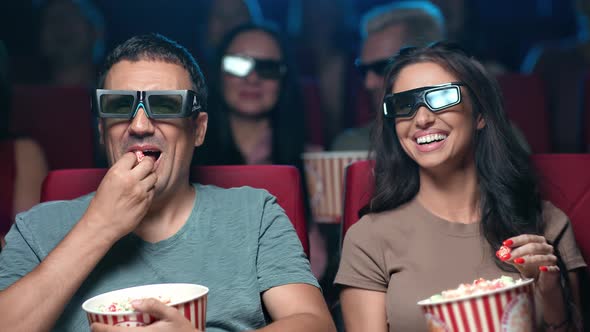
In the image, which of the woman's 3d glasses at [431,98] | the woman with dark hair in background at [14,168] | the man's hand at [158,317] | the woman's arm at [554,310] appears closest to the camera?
the man's hand at [158,317]

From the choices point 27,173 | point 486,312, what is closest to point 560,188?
point 486,312

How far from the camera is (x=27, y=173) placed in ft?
9.77

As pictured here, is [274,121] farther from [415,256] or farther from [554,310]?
[554,310]

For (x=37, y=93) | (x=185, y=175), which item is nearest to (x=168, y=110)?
(x=185, y=175)

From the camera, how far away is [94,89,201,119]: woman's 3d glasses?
183 cm

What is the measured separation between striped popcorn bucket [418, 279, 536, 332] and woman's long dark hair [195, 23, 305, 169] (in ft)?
6.14

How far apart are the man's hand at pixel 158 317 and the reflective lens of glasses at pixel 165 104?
65 cm

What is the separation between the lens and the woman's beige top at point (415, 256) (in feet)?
6.42

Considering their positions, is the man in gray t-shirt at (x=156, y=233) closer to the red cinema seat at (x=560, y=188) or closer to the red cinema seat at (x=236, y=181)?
the red cinema seat at (x=236, y=181)

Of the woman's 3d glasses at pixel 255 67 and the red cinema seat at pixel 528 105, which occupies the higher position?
the woman's 3d glasses at pixel 255 67

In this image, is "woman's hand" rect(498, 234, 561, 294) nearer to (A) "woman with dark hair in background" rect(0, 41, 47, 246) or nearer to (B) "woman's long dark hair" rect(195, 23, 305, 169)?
(B) "woman's long dark hair" rect(195, 23, 305, 169)

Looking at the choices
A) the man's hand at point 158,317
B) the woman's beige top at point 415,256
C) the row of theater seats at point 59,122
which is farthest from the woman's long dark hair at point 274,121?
the man's hand at point 158,317

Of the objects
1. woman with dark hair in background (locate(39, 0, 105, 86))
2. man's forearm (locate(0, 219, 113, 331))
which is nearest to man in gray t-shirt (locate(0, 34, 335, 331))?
man's forearm (locate(0, 219, 113, 331))

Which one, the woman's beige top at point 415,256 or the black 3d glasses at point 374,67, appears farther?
the black 3d glasses at point 374,67
